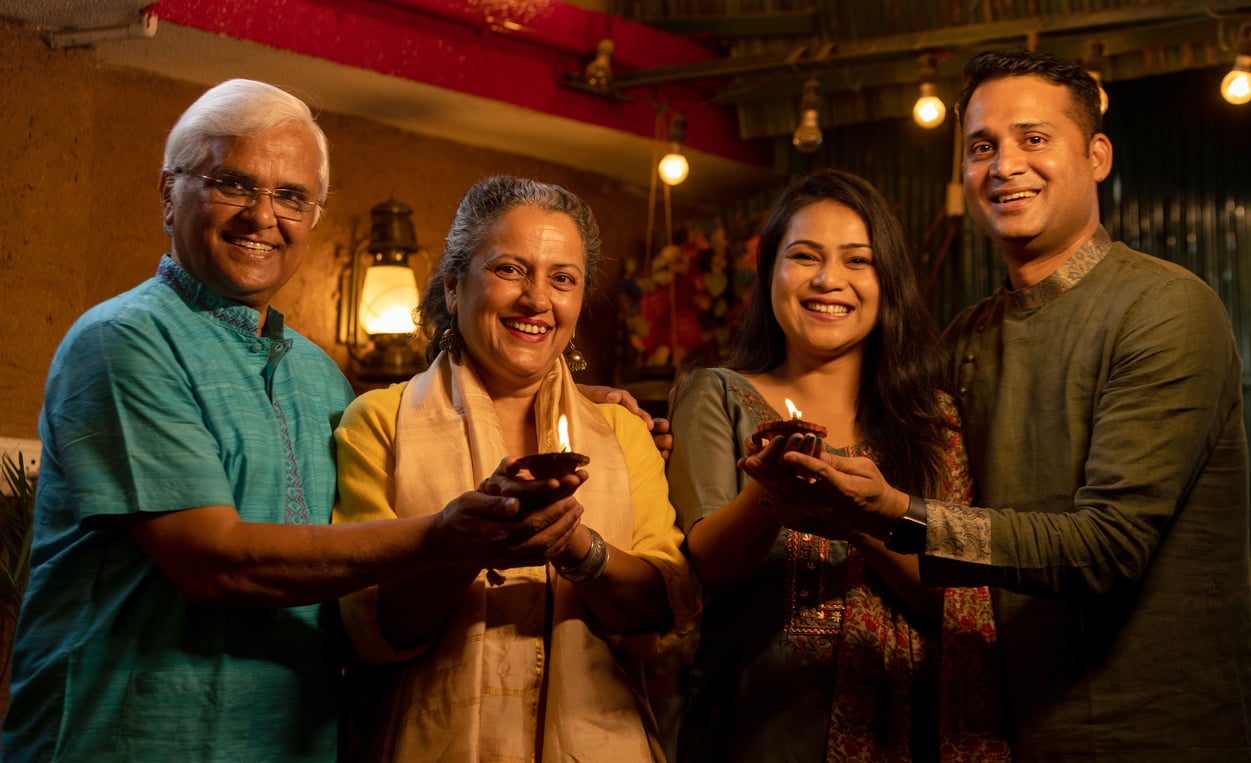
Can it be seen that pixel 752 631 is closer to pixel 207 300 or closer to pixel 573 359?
pixel 573 359

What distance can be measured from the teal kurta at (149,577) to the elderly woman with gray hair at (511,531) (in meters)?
0.17

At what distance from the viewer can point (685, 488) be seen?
2.60 metres

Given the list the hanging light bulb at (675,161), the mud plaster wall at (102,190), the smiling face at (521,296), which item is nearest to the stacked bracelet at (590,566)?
the smiling face at (521,296)

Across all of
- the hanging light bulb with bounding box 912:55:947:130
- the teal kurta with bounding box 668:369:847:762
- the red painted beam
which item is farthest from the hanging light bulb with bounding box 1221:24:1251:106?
the teal kurta with bounding box 668:369:847:762

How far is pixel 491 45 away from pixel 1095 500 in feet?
12.4

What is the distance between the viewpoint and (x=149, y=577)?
208 centimetres

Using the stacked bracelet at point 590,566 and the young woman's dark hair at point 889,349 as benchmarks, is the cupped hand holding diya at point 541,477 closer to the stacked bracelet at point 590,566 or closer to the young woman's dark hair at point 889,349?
the stacked bracelet at point 590,566

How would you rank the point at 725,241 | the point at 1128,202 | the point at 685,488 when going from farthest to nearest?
1. the point at 725,241
2. the point at 1128,202
3. the point at 685,488

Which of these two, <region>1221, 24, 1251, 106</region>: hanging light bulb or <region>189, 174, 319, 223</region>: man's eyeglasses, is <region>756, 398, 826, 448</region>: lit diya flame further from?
<region>1221, 24, 1251, 106</region>: hanging light bulb

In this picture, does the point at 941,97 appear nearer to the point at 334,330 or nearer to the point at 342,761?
the point at 334,330

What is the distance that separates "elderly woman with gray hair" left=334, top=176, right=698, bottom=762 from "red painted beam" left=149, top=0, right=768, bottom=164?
241 cm

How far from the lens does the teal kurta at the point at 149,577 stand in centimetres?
202

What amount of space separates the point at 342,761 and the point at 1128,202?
4.39 m

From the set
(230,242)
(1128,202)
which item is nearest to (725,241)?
(1128,202)
